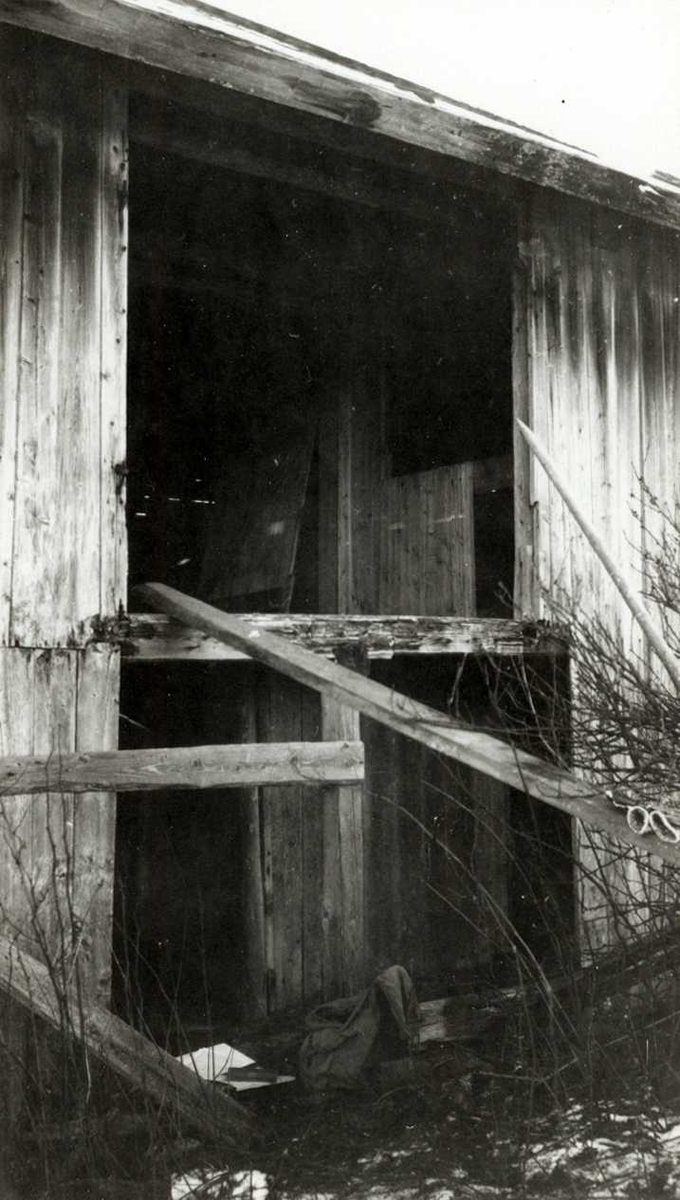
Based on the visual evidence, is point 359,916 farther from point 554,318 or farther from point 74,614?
point 554,318

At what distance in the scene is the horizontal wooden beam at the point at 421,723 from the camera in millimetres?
3998

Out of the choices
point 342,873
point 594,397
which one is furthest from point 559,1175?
point 594,397

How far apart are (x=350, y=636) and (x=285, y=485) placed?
2738mm

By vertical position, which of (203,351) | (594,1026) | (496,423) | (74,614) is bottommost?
(594,1026)

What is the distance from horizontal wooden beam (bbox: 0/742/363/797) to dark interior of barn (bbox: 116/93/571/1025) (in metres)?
2.06

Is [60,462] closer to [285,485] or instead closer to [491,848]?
[285,485]

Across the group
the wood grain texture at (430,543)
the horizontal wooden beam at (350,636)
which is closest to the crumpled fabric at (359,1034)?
the horizontal wooden beam at (350,636)

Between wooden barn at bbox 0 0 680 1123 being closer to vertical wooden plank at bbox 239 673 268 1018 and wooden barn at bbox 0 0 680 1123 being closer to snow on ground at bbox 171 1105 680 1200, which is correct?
vertical wooden plank at bbox 239 673 268 1018

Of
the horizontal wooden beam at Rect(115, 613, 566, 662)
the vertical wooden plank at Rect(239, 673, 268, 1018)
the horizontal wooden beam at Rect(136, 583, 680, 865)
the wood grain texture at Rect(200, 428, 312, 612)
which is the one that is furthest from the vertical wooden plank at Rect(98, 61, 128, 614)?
the wood grain texture at Rect(200, 428, 312, 612)

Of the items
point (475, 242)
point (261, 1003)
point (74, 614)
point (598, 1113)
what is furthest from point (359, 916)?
point (475, 242)

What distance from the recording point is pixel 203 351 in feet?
29.5

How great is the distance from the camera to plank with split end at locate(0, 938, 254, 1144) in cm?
454

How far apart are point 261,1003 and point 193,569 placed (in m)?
3.69

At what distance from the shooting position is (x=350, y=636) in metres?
6.10
